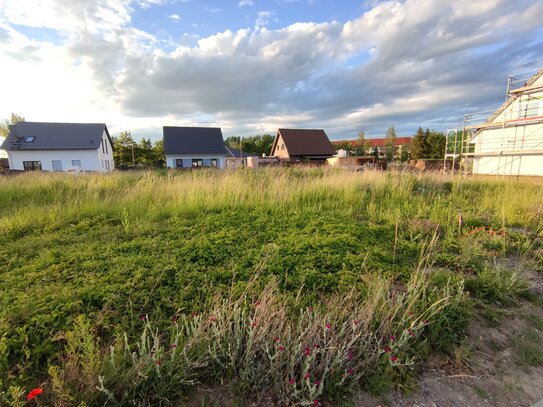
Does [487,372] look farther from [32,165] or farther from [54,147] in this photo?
[32,165]

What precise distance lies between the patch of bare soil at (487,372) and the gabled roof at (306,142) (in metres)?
36.1

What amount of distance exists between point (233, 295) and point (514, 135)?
21.5m

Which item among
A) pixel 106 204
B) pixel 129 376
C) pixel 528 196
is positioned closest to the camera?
pixel 129 376

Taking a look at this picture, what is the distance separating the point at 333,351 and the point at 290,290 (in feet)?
2.96

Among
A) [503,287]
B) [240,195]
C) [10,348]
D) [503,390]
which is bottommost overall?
[503,390]

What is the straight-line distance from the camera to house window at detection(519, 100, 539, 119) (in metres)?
15.2

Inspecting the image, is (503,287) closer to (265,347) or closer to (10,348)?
(265,347)

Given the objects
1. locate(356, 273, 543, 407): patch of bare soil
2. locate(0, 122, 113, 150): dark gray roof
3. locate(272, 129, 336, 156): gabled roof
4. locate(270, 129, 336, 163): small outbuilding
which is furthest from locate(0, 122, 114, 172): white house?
locate(356, 273, 543, 407): patch of bare soil

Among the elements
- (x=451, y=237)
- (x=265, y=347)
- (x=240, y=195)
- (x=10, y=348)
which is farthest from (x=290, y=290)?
(x=240, y=195)

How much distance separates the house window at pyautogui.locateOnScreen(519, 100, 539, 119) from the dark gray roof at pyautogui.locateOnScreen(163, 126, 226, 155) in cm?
2864

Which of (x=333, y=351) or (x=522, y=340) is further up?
(x=333, y=351)

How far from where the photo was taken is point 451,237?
167 inches

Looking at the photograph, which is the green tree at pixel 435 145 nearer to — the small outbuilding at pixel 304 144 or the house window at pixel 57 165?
the small outbuilding at pixel 304 144

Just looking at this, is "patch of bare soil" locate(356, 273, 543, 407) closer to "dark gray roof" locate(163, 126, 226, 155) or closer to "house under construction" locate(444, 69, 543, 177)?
"house under construction" locate(444, 69, 543, 177)
